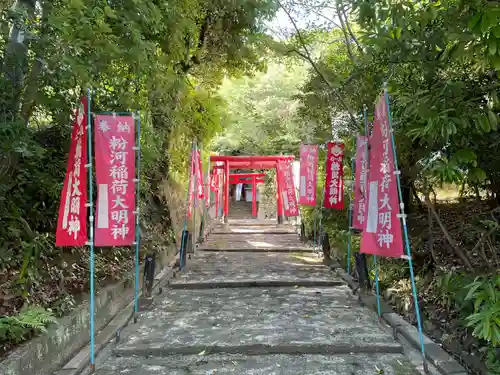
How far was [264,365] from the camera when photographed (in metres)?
4.23

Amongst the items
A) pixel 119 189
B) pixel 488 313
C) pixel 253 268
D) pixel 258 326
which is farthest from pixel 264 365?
pixel 253 268

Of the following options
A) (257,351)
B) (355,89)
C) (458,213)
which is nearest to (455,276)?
(257,351)

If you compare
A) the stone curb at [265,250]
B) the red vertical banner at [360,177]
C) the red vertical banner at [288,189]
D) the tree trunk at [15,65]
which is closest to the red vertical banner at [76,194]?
the tree trunk at [15,65]

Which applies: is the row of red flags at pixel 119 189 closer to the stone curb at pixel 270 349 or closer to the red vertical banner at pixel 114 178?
the red vertical banner at pixel 114 178

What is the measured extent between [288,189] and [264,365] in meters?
12.5

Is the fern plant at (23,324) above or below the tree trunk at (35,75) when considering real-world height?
below

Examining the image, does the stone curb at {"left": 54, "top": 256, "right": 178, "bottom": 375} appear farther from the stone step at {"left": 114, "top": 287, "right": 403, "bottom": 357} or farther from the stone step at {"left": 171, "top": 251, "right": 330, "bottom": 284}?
the stone step at {"left": 171, "top": 251, "right": 330, "bottom": 284}

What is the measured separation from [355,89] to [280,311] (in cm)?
411

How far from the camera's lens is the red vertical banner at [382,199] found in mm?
4640

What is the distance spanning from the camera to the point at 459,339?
4.19 m

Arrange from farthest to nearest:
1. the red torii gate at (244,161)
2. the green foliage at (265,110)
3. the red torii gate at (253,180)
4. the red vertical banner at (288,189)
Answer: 1. the red torii gate at (253,180)
2. the green foliage at (265,110)
3. the red torii gate at (244,161)
4. the red vertical banner at (288,189)

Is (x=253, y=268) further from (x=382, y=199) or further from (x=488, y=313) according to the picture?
(x=488, y=313)

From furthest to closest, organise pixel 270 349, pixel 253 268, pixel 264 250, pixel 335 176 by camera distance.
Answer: pixel 264 250 < pixel 335 176 < pixel 253 268 < pixel 270 349

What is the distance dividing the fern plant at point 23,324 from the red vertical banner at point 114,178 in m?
1.30
